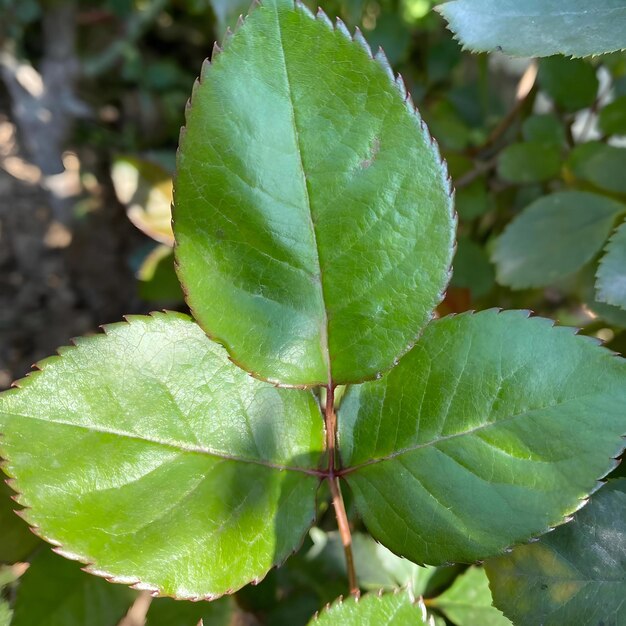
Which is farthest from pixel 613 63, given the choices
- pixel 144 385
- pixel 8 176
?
pixel 8 176

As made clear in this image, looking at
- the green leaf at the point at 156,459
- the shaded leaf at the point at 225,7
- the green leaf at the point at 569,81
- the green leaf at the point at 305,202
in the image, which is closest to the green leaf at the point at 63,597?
the green leaf at the point at 156,459

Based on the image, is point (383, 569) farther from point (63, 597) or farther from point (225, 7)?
point (225, 7)

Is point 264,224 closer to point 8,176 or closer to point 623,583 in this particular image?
point 623,583

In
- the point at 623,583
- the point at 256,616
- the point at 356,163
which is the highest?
the point at 356,163

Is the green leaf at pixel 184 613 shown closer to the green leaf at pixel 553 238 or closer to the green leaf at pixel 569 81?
the green leaf at pixel 553 238

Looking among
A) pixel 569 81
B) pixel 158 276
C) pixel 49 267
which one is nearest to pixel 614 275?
pixel 569 81

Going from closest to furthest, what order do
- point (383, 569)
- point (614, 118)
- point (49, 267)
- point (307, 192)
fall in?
point (307, 192) < point (383, 569) < point (614, 118) < point (49, 267)
